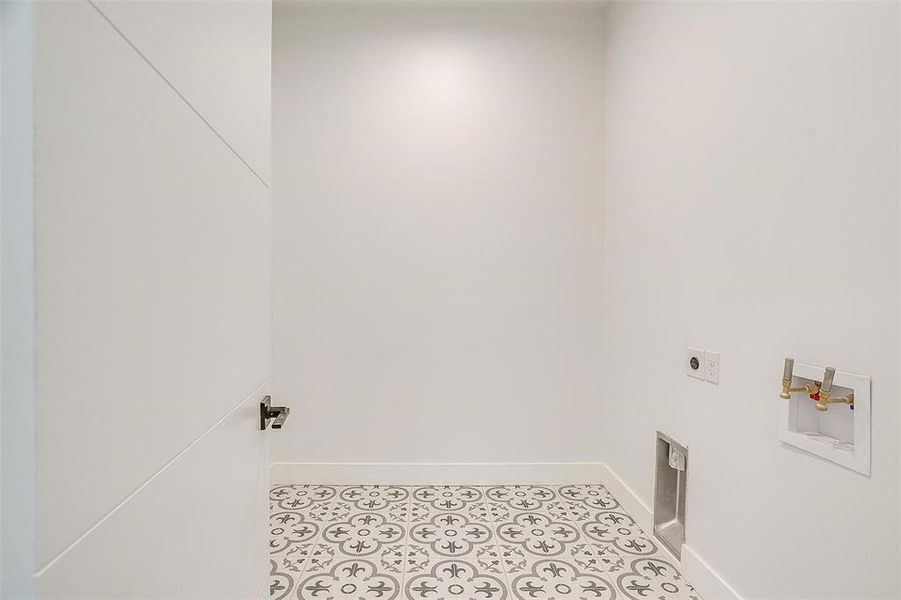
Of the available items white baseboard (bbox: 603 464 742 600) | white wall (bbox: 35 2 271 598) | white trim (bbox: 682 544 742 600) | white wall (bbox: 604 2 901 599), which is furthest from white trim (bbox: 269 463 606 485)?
white wall (bbox: 35 2 271 598)

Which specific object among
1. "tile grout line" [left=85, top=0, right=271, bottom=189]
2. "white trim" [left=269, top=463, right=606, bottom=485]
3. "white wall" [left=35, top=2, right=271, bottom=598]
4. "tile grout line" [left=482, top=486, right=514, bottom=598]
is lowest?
"tile grout line" [left=482, top=486, right=514, bottom=598]

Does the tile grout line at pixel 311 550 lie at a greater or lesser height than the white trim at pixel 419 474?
lesser

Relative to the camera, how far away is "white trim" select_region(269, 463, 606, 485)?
2527 millimetres

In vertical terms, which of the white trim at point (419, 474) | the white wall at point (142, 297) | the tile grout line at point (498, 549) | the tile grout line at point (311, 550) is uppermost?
the white wall at point (142, 297)

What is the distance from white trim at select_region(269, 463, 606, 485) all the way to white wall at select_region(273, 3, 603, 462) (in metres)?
0.05

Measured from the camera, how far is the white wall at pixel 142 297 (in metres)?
0.40

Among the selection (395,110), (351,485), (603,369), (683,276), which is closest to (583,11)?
(395,110)

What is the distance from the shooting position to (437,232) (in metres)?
2.53

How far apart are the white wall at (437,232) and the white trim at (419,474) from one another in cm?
5

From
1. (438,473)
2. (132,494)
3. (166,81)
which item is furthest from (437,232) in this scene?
(132,494)

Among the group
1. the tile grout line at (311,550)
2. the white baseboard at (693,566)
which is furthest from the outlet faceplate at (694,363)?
the tile grout line at (311,550)

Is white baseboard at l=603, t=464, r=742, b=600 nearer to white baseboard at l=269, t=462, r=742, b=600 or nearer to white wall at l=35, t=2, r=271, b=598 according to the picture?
white baseboard at l=269, t=462, r=742, b=600

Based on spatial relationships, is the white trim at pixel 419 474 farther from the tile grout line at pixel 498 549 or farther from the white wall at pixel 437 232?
the tile grout line at pixel 498 549

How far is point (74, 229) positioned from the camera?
1.39 feet
